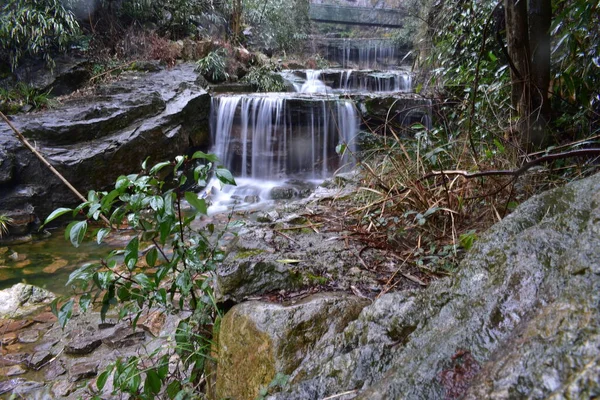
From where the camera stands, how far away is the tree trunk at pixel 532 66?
238 cm

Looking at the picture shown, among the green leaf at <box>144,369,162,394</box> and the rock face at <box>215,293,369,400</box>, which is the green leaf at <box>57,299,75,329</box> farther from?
the rock face at <box>215,293,369,400</box>

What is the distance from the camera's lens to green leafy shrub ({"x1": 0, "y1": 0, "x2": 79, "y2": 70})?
665cm

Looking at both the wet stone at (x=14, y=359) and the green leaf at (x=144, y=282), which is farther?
the wet stone at (x=14, y=359)

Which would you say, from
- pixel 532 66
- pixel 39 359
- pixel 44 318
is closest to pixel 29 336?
pixel 44 318

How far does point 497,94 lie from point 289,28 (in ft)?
39.7

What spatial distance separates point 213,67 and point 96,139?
3980 millimetres

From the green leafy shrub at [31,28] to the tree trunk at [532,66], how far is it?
301 inches

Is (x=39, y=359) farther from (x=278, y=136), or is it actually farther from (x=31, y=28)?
(x=31, y=28)

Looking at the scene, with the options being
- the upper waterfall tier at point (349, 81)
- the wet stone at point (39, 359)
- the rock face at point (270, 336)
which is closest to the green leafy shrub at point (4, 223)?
the wet stone at point (39, 359)

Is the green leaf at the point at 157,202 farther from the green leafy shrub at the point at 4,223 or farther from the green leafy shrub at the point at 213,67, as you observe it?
the green leafy shrub at the point at 213,67

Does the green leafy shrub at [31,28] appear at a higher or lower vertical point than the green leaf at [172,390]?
higher

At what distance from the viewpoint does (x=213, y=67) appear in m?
9.31

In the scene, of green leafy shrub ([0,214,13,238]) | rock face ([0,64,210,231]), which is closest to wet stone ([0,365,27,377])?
green leafy shrub ([0,214,13,238])

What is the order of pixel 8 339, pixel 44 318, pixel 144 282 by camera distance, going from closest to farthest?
pixel 144 282
pixel 8 339
pixel 44 318
